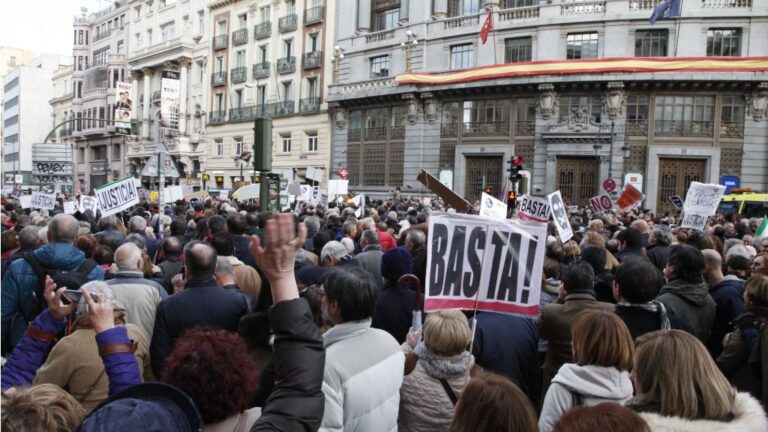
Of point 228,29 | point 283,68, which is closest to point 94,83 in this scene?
point 228,29

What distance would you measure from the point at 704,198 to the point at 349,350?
10818mm

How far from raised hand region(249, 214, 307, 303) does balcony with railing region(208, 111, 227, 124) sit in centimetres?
4434

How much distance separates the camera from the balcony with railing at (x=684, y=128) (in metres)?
26.2

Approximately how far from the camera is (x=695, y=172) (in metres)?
26.6

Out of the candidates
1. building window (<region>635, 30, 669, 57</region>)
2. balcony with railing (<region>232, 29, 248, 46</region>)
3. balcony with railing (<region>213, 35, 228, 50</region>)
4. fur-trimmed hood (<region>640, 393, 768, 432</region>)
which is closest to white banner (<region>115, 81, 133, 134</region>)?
balcony with railing (<region>232, 29, 248, 46</region>)

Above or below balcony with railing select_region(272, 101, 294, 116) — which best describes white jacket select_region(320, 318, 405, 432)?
below

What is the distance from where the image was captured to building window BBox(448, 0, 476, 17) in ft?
102

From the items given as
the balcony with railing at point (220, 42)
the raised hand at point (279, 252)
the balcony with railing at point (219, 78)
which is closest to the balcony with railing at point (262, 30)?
the balcony with railing at point (220, 42)

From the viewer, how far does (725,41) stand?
26391 millimetres

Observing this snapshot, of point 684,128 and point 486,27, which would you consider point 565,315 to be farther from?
point 684,128

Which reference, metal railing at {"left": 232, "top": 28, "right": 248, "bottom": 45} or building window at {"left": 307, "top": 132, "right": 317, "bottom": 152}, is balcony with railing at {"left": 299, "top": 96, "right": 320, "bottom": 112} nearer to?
building window at {"left": 307, "top": 132, "right": 317, "bottom": 152}

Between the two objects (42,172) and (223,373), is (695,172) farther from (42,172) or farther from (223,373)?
(42,172)

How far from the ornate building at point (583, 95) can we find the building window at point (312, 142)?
24.4ft

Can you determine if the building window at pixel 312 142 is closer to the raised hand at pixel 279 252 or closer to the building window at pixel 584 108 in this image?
the building window at pixel 584 108
